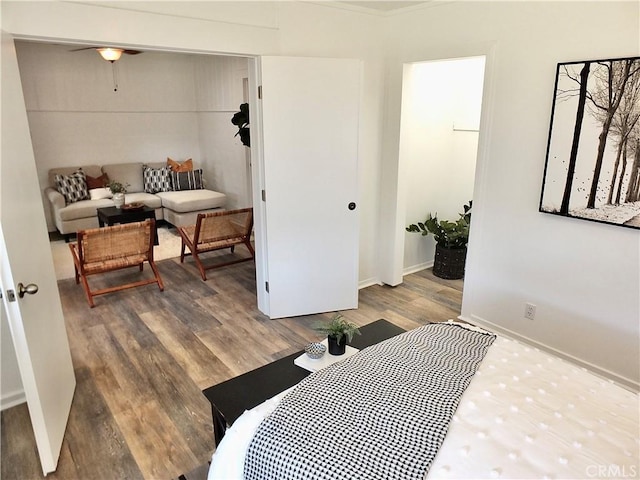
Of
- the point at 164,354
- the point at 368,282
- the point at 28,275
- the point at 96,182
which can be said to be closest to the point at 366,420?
the point at 28,275

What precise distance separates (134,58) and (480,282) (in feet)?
19.3

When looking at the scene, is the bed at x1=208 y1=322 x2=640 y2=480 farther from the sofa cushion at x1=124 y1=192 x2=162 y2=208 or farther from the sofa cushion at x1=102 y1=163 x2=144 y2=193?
the sofa cushion at x1=102 y1=163 x2=144 y2=193

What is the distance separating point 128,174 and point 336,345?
5543 mm

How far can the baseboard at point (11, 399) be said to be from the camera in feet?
7.88

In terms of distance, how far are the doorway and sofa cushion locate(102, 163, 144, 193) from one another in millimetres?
4380

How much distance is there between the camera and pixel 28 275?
74.5 inches

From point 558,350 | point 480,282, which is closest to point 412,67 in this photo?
point 480,282

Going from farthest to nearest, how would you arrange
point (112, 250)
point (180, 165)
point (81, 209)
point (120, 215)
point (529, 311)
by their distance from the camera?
point (180, 165) < point (81, 209) < point (120, 215) < point (112, 250) < point (529, 311)

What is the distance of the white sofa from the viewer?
5543mm

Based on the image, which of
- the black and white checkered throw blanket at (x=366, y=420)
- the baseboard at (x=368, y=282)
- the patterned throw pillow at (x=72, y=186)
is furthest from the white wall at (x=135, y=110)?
the black and white checkered throw blanket at (x=366, y=420)

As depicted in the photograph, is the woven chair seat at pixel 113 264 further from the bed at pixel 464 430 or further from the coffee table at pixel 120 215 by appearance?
the bed at pixel 464 430

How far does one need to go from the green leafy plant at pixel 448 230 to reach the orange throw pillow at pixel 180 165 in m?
3.93

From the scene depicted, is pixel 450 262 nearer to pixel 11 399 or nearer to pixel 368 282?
pixel 368 282

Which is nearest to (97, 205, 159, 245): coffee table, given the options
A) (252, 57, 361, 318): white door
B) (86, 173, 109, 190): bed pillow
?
(86, 173, 109, 190): bed pillow
